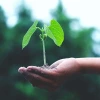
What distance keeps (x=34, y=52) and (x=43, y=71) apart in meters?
7.75

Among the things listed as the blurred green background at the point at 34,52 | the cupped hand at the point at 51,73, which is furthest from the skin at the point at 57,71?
the blurred green background at the point at 34,52

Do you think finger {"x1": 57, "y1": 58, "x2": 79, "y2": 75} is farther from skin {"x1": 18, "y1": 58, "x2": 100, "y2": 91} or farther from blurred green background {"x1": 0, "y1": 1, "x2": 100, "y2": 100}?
blurred green background {"x1": 0, "y1": 1, "x2": 100, "y2": 100}

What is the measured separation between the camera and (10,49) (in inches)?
360

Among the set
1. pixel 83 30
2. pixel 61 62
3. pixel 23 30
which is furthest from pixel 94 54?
pixel 61 62

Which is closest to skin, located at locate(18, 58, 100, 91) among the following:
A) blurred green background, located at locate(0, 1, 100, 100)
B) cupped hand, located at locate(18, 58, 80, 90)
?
cupped hand, located at locate(18, 58, 80, 90)

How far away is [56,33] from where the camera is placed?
1.61 metres

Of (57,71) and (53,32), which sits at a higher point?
(53,32)

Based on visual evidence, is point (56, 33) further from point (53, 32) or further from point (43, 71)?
point (43, 71)

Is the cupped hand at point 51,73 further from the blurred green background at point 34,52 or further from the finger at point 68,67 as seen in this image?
the blurred green background at point 34,52

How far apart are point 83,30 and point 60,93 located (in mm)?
1374

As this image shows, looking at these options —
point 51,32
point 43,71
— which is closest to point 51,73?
point 43,71

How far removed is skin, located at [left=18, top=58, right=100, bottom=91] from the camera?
1.42m

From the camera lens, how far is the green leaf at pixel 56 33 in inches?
62.7

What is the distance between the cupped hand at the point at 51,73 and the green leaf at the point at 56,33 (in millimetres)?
76
